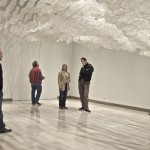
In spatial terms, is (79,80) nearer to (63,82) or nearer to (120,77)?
(63,82)

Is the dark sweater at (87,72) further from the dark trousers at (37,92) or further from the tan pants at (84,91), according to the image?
the dark trousers at (37,92)

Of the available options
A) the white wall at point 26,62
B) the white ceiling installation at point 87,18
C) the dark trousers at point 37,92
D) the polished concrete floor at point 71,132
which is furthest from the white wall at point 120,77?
the dark trousers at point 37,92

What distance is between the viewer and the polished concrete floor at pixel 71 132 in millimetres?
4641

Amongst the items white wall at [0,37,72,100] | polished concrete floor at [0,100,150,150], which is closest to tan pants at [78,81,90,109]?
polished concrete floor at [0,100,150,150]

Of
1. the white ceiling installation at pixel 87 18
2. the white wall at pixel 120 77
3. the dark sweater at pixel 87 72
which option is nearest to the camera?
the white ceiling installation at pixel 87 18

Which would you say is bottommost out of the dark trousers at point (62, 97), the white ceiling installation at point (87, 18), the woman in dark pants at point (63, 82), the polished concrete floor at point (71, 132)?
the polished concrete floor at point (71, 132)

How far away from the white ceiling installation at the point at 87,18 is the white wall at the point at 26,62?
0.68 meters

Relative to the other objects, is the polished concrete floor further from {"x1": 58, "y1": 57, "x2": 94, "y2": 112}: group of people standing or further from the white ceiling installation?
the white ceiling installation

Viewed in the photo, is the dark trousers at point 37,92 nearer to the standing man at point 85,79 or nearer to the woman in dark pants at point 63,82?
the woman in dark pants at point 63,82

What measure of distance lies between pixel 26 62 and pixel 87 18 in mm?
3769

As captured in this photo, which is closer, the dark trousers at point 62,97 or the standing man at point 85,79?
the standing man at point 85,79

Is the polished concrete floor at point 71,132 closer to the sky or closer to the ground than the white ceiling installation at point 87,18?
closer to the ground

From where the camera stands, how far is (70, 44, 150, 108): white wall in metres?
9.68

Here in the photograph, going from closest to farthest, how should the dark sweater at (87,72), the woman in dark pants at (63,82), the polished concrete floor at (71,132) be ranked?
1. the polished concrete floor at (71,132)
2. the dark sweater at (87,72)
3. the woman in dark pants at (63,82)
